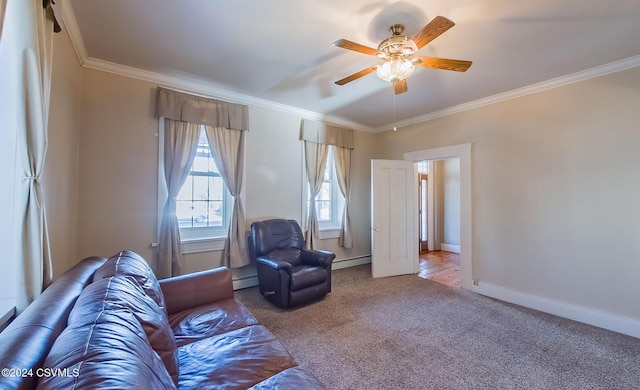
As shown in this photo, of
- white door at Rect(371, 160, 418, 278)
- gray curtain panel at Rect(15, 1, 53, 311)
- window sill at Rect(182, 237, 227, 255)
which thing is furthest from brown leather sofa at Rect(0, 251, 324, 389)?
white door at Rect(371, 160, 418, 278)

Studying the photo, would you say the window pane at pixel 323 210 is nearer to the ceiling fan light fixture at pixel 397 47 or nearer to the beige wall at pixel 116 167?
the beige wall at pixel 116 167

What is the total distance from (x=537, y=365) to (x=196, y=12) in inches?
152

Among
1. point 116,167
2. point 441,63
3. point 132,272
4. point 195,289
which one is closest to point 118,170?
point 116,167

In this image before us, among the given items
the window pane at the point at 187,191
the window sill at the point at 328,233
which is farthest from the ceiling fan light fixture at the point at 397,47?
the window sill at the point at 328,233

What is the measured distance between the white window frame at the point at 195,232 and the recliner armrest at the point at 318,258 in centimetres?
112

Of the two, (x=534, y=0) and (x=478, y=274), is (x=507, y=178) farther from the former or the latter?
(x=534, y=0)

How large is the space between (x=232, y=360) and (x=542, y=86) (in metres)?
4.19

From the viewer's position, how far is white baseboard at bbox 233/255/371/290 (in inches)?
143

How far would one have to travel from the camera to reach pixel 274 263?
3.01m

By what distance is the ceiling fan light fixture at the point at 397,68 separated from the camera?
82.9 inches

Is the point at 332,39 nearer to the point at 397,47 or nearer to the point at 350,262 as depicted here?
the point at 397,47

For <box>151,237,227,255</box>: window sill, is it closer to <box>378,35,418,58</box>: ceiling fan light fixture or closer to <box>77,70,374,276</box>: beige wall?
<box>77,70,374,276</box>: beige wall

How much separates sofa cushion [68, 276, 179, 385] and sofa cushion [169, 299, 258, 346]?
1.42ft

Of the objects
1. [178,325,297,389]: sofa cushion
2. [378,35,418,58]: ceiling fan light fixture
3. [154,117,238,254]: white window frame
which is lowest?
[178,325,297,389]: sofa cushion
